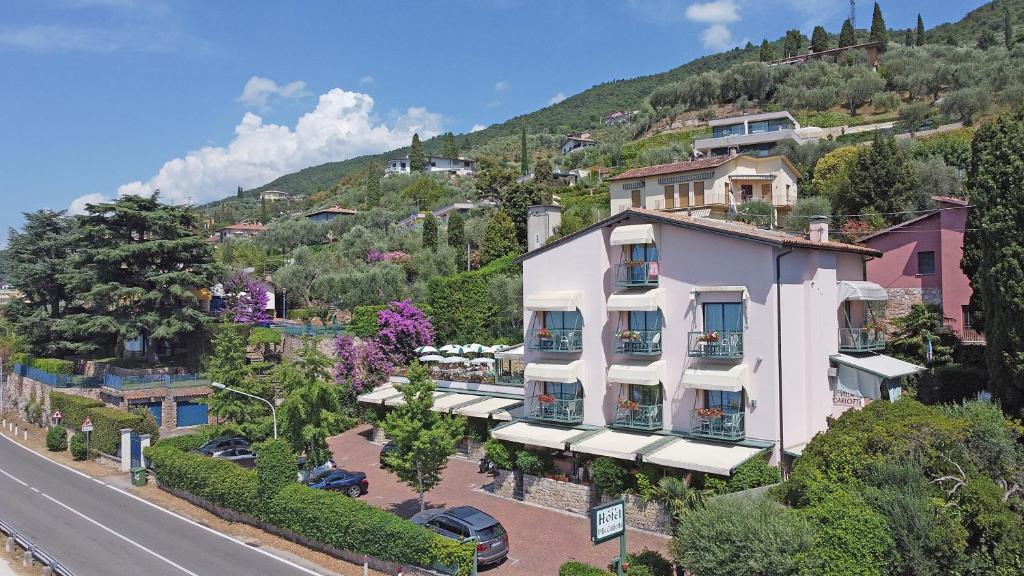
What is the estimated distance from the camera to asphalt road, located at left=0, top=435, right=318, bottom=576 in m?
23.6

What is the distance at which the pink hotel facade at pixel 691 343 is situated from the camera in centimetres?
2470

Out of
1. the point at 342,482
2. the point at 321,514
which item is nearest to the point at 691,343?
the point at 321,514

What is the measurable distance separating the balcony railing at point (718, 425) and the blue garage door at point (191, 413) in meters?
36.5

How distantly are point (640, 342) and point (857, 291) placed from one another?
363 inches

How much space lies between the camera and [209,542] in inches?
1034

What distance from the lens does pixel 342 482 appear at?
29781 mm

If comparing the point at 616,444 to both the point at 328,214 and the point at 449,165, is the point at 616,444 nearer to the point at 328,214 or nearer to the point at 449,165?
the point at 328,214

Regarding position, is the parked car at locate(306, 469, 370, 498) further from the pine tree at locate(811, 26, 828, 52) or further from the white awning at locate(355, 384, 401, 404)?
the pine tree at locate(811, 26, 828, 52)

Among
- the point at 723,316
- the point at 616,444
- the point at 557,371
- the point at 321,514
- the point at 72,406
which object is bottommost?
the point at 321,514

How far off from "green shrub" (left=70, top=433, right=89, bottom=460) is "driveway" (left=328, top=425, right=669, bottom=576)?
53.2 ft

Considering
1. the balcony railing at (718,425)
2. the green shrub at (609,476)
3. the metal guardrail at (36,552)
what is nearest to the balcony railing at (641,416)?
the balcony railing at (718,425)

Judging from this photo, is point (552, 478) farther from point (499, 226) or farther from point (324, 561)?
point (499, 226)

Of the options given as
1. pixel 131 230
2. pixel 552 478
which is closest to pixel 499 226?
pixel 131 230

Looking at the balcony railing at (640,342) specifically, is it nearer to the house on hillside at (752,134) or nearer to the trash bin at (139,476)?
the trash bin at (139,476)
